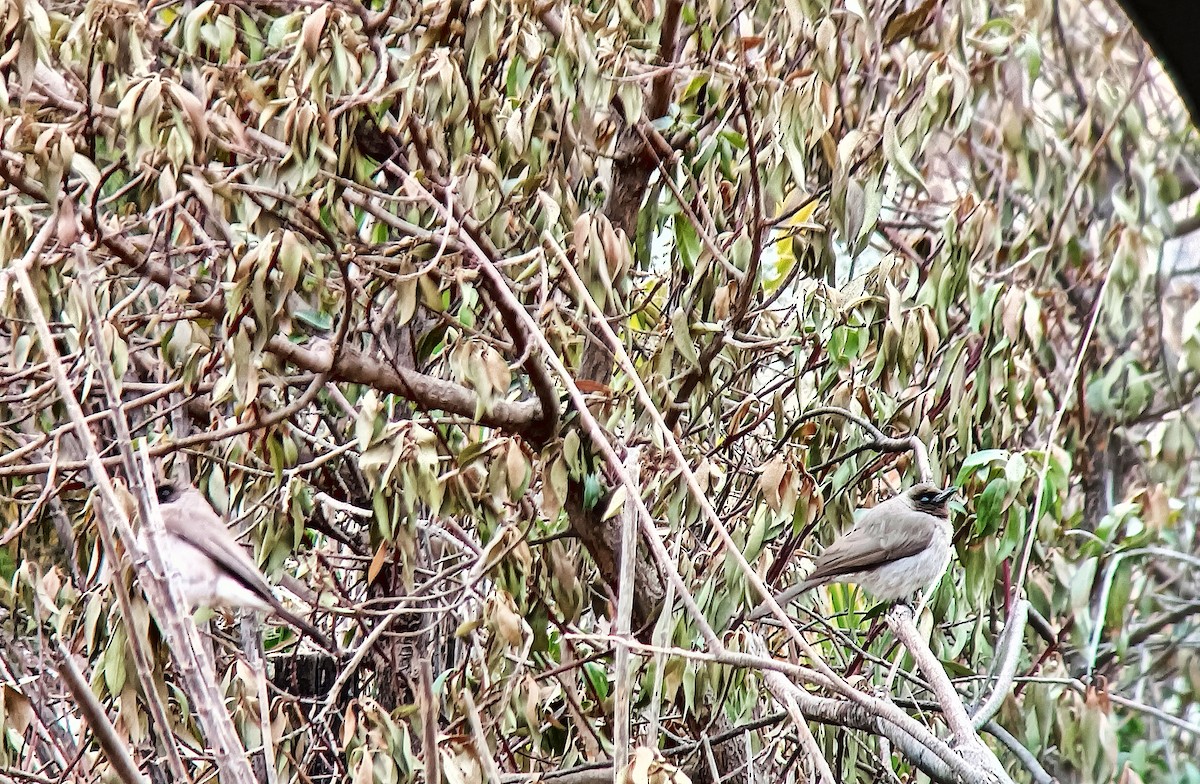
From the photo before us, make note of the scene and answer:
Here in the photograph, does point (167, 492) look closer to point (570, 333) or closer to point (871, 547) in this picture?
point (570, 333)

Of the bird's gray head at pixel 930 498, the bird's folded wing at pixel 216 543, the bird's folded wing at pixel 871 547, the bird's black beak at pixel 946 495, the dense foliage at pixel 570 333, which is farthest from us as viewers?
the bird's folded wing at pixel 871 547

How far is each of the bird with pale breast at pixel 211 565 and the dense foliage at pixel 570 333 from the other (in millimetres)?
113

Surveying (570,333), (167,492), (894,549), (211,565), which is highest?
(570,333)

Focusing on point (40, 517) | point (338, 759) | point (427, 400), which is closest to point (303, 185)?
point (427, 400)

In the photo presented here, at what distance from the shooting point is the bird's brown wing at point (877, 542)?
4.50 metres

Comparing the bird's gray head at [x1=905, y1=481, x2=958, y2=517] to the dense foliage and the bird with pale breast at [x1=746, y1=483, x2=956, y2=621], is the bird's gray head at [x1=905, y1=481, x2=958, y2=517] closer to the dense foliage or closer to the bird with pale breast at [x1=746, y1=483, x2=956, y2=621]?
the bird with pale breast at [x1=746, y1=483, x2=956, y2=621]

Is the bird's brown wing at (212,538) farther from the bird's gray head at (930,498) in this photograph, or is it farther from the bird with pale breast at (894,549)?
the bird's gray head at (930,498)

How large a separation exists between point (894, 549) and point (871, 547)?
0.14 meters

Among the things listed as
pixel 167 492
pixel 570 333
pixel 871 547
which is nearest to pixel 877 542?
pixel 871 547

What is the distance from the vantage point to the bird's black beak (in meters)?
4.09

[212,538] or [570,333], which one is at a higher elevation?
[570,333]

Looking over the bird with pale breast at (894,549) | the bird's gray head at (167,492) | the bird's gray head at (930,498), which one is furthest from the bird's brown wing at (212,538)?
the bird's gray head at (930,498)

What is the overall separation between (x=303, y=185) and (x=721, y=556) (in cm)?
160

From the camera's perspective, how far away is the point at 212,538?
3.97m
